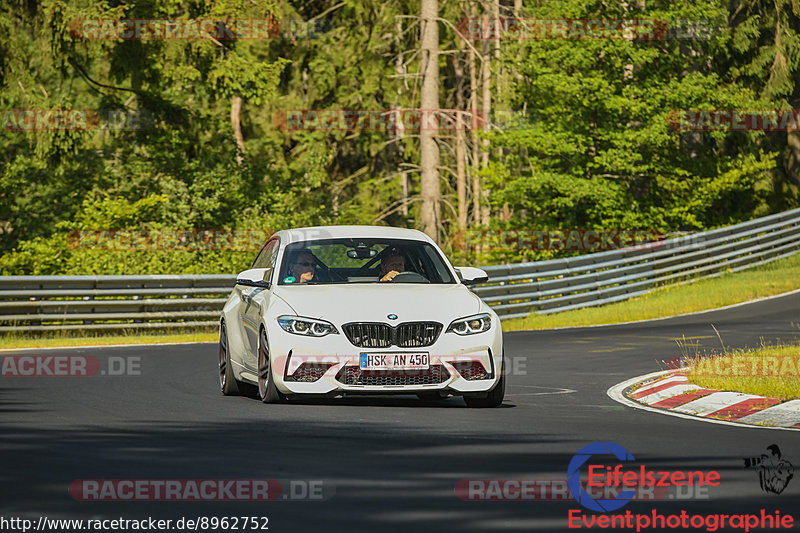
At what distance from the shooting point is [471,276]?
12.9 meters

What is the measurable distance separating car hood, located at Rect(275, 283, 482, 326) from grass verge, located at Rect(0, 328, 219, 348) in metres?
10.8

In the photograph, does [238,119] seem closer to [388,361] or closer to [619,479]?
[388,361]

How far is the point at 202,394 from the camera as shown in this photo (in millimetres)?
13492

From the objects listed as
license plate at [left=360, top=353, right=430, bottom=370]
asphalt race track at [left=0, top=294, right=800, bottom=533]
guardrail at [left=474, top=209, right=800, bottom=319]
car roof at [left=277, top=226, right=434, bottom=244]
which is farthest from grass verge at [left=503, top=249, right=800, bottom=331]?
license plate at [left=360, top=353, right=430, bottom=370]

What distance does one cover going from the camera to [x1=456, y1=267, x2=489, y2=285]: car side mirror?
1281 centimetres

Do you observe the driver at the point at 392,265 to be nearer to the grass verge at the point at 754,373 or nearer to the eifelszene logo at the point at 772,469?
the grass verge at the point at 754,373

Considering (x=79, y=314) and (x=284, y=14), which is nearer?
(x=79, y=314)

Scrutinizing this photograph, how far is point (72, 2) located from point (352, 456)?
2837 cm

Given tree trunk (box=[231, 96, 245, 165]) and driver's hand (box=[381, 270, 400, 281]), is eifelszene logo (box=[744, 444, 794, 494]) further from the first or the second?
tree trunk (box=[231, 96, 245, 165])

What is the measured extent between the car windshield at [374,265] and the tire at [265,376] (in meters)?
0.79

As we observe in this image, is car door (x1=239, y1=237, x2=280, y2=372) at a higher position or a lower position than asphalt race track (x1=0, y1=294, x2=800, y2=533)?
higher

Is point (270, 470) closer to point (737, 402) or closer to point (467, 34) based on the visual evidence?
point (737, 402)

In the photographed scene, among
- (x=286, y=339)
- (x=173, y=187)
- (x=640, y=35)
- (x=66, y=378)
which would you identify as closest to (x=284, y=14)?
(x=173, y=187)

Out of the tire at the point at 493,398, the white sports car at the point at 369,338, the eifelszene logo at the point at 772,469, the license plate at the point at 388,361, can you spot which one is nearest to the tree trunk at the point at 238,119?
the white sports car at the point at 369,338
